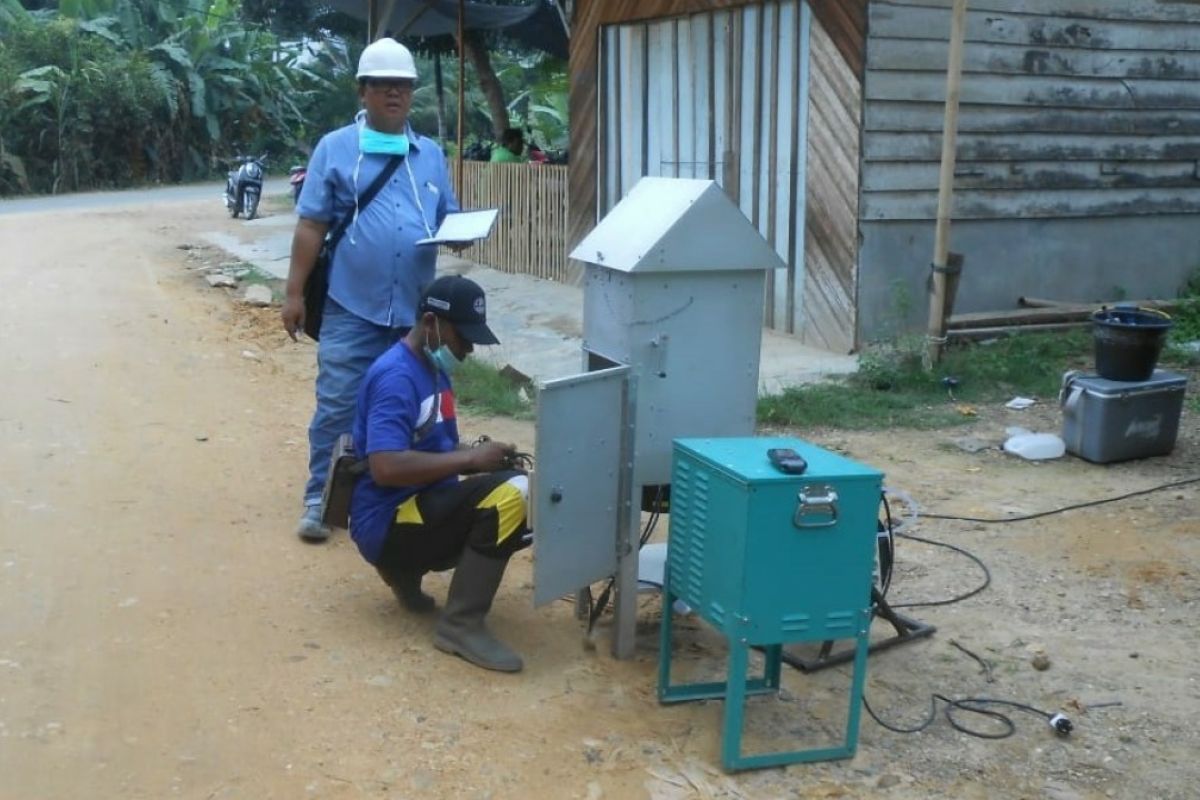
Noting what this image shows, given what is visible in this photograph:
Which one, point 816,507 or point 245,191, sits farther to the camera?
point 245,191

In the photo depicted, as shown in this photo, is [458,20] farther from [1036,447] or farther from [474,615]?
[474,615]

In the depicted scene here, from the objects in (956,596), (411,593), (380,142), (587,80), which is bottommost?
(956,596)

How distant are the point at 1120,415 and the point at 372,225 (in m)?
4.06

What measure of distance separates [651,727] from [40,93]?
88.6 feet

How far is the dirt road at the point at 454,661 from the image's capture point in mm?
3754

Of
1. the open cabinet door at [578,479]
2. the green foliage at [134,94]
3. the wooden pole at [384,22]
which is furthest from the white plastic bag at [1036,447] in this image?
the green foliage at [134,94]

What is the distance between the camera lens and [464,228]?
5.30 m

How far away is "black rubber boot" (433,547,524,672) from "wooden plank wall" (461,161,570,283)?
29.2ft

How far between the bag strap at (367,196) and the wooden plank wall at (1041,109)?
4.74m

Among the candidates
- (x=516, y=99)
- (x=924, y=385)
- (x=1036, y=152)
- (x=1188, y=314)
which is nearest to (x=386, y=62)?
(x=924, y=385)

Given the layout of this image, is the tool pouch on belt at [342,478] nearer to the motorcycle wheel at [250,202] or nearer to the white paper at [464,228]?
the white paper at [464,228]

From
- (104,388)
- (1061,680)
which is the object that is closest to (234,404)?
(104,388)

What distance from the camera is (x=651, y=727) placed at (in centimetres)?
406

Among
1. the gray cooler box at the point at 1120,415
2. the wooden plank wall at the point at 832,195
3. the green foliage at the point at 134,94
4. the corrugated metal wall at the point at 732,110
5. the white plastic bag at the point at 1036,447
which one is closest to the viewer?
the gray cooler box at the point at 1120,415
